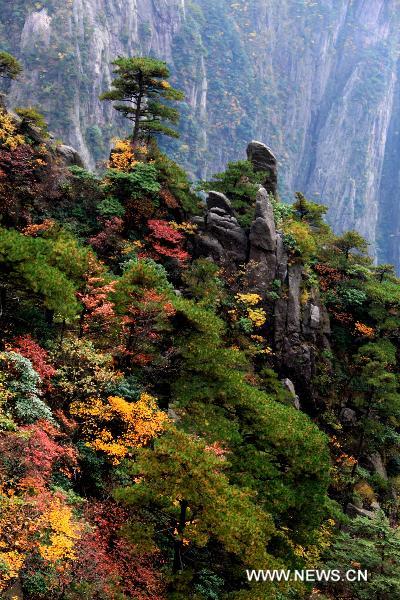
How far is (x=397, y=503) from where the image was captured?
2973cm

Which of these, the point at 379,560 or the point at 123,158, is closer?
the point at 379,560

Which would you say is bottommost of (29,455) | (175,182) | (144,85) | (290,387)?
(29,455)

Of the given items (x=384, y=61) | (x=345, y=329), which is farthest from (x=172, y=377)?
(x=384, y=61)

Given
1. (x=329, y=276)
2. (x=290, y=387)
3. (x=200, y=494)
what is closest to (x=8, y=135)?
(x=290, y=387)

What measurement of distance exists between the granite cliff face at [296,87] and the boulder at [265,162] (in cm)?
6142

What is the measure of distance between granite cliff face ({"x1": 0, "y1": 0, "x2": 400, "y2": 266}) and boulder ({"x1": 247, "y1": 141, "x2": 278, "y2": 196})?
202ft

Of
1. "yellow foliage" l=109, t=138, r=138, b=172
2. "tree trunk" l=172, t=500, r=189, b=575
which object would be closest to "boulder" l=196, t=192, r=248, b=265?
"yellow foliage" l=109, t=138, r=138, b=172

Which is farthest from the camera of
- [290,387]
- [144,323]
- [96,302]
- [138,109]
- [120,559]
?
A: [138,109]

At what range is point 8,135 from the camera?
89.1 ft

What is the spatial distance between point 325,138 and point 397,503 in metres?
126

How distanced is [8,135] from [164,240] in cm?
1046

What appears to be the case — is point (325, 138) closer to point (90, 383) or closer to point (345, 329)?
point (345, 329)

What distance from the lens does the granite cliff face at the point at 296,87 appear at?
106062 millimetres

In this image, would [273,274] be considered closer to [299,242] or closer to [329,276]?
[299,242]
